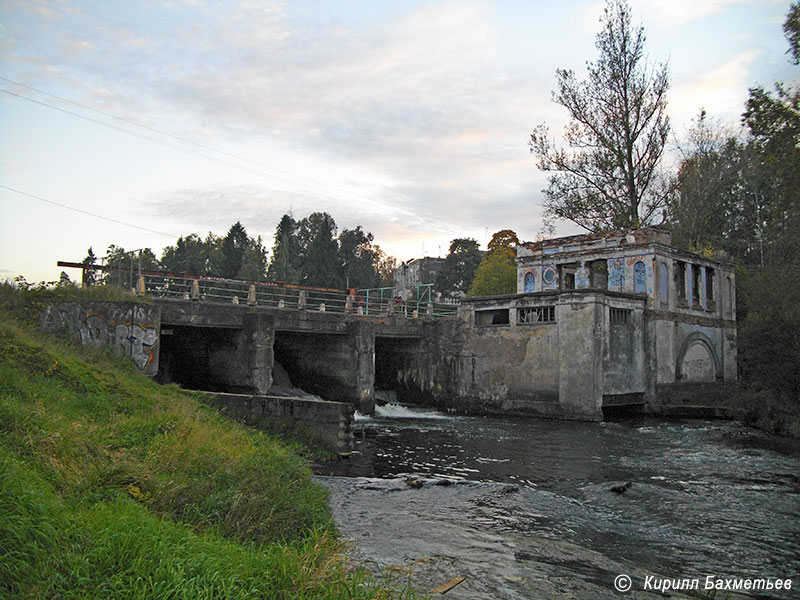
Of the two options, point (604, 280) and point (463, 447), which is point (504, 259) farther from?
point (463, 447)

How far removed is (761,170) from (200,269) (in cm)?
6495

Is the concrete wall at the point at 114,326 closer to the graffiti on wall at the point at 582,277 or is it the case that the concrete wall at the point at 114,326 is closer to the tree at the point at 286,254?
the graffiti on wall at the point at 582,277

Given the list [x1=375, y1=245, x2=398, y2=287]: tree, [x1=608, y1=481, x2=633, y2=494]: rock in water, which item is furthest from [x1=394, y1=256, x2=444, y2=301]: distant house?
[x1=608, y1=481, x2=633, y2=494]: rock in water

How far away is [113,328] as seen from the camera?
73.0ft

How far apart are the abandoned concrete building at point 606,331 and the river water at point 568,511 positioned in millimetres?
6065

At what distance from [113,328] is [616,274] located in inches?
1002

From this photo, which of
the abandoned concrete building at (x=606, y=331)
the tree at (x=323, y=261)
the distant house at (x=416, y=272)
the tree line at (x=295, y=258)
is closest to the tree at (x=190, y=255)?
Answer: the tree line at (x=295, y=258)

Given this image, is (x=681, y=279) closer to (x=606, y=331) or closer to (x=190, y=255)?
(x=606, y=331)

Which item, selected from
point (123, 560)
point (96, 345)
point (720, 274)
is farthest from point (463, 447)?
point (720, 274)

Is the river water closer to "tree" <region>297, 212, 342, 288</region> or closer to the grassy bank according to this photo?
the grassy bank

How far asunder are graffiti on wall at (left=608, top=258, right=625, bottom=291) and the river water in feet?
39.0

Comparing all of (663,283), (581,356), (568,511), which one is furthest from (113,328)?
(663,283)

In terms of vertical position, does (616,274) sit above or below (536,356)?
above

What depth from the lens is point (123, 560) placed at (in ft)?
18.3
